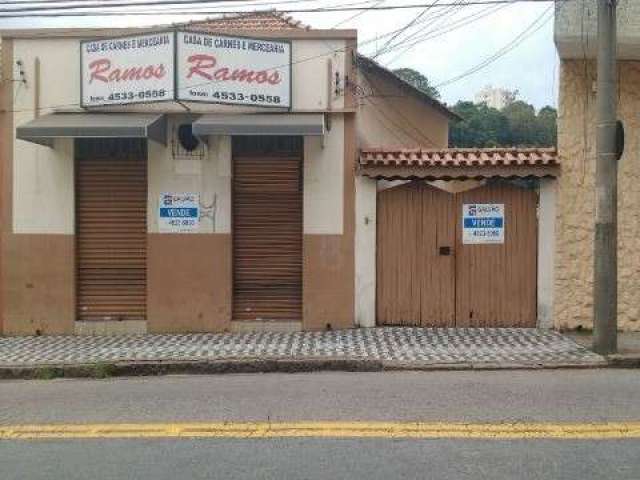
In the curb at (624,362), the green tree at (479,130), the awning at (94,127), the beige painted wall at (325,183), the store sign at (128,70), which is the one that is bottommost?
the curb at (624,362)

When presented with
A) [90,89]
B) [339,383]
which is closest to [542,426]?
[339,383]

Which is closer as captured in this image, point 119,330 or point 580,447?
point 580,447

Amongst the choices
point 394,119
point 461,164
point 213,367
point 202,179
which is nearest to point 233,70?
point 202,179

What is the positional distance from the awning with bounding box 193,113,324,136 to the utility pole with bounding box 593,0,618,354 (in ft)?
12.6

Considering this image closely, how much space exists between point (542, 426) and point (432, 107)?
14.2m

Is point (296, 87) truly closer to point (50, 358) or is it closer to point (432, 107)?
point (50, 358)

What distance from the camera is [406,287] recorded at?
39.7 feet

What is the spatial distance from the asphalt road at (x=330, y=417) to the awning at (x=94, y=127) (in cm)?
376

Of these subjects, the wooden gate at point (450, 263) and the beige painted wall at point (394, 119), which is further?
the beige painted wall at point (394, 119)

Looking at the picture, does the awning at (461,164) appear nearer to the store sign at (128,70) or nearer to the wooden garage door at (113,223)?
the store sign at (128,70)

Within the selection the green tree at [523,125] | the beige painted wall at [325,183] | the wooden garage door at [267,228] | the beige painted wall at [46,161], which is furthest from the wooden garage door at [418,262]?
the green tree at [523,125]

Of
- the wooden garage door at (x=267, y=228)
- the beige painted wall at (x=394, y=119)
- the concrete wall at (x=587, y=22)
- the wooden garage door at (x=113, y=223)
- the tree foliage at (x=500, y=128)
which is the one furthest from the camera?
the tree foliage at (x=500, y=128)

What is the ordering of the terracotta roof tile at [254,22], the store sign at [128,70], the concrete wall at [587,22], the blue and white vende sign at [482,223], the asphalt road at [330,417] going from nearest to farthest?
the asphalt road at [330,417] < the concrete wall at [587,22] < the store sign at [128,70] < the blue and white vende sign at [482,223] < the terracotta roof tile at [254,22]

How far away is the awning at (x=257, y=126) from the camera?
11133 millimetres
